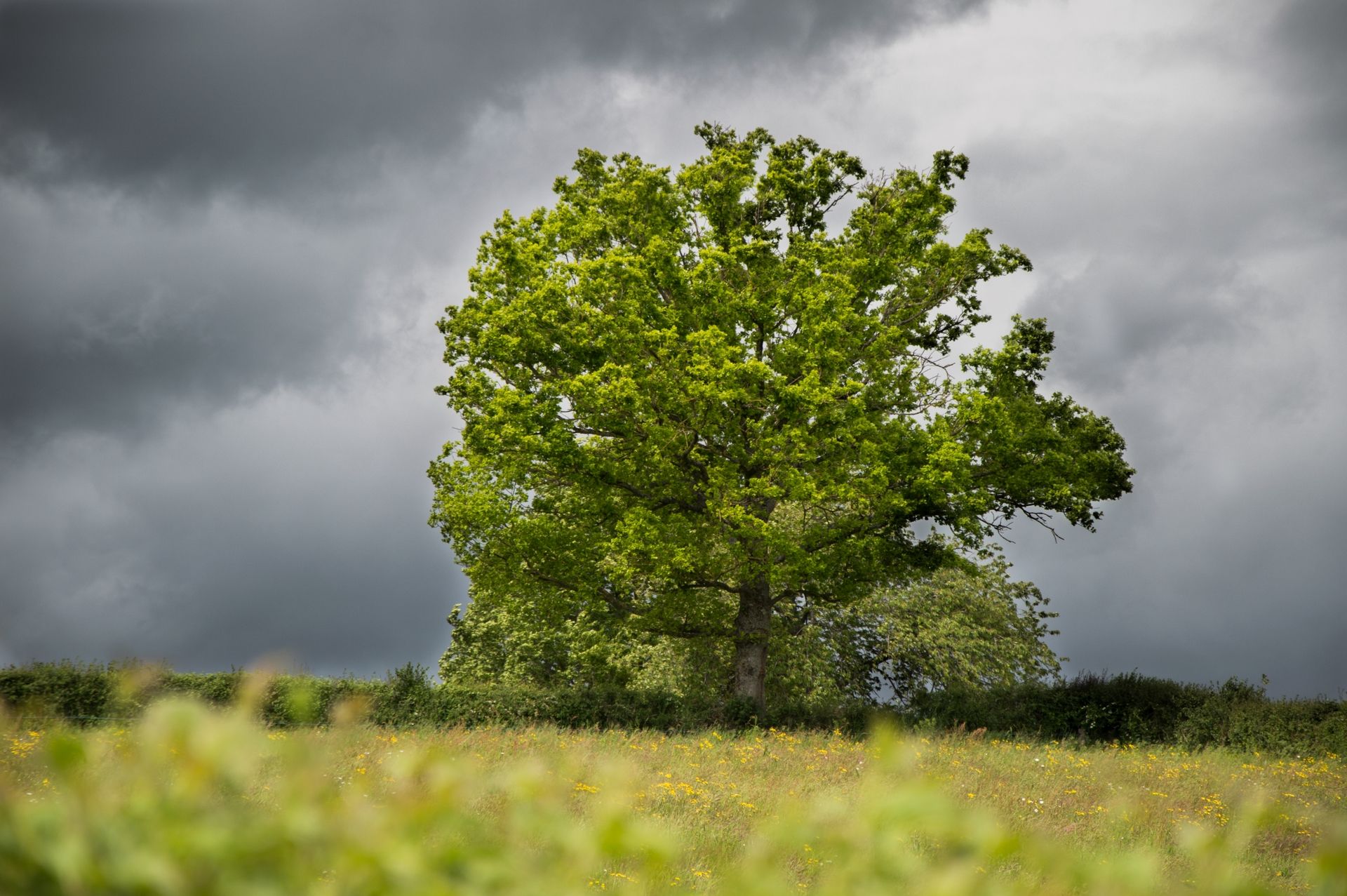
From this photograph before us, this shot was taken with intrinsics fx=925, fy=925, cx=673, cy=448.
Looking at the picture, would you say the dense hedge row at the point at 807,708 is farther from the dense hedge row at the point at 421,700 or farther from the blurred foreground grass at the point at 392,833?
the blurred foreground grass at the point at 392,833

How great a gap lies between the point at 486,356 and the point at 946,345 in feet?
35.8

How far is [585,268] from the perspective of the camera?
19.6 meters

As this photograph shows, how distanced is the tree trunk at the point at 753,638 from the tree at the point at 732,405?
2.0 inches

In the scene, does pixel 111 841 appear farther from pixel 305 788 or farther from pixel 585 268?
pixel 585 268

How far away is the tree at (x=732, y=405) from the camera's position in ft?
63.4

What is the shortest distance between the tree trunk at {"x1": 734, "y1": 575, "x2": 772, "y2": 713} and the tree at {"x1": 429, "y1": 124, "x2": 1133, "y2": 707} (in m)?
0.05

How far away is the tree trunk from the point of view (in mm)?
21469

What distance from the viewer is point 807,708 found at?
21.2 metres

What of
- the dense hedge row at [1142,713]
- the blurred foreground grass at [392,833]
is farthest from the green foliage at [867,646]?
the blurred foreground grass at [392,833]

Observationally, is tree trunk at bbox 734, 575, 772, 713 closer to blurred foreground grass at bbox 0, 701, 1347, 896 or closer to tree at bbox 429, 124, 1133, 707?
tree at bbox 429, 124, 1133, 707

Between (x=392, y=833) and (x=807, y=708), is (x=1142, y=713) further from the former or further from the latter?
(x=392, y=833)

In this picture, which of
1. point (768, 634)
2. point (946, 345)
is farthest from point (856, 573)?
point (946, 345)

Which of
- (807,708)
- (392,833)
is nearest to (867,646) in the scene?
(807,708)

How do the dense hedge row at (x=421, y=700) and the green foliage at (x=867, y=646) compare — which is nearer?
the dense hedge row at (x=421, y=700)
